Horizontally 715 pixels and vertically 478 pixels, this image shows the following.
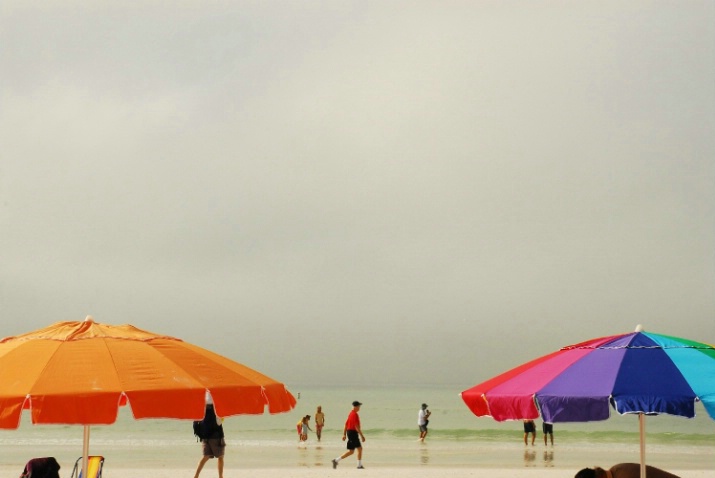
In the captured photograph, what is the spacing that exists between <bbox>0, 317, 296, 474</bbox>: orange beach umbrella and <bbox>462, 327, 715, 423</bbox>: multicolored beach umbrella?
1996 mm

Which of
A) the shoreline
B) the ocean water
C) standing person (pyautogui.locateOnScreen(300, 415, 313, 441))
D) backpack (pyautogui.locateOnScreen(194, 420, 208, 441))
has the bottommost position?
the ocean water

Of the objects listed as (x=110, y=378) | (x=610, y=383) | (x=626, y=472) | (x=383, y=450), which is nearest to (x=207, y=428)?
(x=626, y=472)

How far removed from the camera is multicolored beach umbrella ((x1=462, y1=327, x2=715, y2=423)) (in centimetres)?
654

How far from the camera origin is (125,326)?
24.2ft

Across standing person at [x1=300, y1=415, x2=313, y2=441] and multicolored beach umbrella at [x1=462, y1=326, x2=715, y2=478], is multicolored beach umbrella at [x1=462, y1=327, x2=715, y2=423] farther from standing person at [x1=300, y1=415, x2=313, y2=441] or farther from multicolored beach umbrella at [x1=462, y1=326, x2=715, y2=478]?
standing person at [x1=300, y1=415, x2=313, y2=441]

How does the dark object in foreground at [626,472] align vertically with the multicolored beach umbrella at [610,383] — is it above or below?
below

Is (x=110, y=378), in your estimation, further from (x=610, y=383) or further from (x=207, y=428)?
(x=207, y=428)

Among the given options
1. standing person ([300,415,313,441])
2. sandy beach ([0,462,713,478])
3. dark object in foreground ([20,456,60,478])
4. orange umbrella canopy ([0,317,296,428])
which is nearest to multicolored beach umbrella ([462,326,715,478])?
orange umbrella canopy ([0,317,296,428])

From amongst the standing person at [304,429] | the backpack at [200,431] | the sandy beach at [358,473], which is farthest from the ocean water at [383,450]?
the backpack at [200,431]

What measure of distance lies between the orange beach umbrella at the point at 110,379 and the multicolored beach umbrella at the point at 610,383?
200 cm

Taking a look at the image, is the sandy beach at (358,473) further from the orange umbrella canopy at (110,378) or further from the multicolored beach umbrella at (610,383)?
the orange umbrella canopy at (110,378)

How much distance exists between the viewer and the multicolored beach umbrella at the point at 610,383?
21.4ft

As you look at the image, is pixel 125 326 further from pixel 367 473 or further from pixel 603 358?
pixel 367 473

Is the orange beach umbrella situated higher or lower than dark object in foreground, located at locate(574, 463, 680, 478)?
higher
